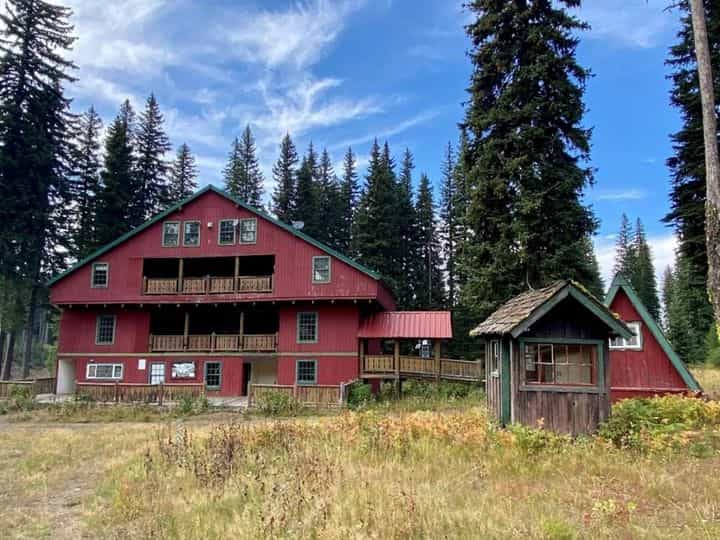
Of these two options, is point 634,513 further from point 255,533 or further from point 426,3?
point 426,3

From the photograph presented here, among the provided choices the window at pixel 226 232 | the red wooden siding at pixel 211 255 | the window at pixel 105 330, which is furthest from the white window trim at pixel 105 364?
the window at pixel 226 232

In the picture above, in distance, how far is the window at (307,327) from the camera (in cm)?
2652

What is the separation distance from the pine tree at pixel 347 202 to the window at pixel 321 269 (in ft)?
62.4

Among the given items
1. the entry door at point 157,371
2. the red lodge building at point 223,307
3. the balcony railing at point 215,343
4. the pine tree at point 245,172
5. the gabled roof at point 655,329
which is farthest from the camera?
the pine tree at point 245,172

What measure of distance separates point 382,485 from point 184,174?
159 feet

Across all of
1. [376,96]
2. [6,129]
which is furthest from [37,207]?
[376,96]

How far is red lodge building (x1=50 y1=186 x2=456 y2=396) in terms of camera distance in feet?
85.1

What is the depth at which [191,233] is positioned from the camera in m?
27.9

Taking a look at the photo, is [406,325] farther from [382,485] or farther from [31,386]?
[382,485]

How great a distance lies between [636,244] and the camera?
7762cm

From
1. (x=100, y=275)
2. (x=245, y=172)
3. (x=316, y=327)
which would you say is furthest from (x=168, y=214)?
(x=245, y=172)

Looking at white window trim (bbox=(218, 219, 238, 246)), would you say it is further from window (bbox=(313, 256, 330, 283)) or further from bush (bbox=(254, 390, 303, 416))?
bush (bbox=(254, 390, 303, 416))

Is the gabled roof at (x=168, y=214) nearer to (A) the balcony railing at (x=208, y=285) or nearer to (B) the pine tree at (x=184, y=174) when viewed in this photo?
(A) the balcony railing at (x=208, y=285)

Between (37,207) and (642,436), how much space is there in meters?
36.1
